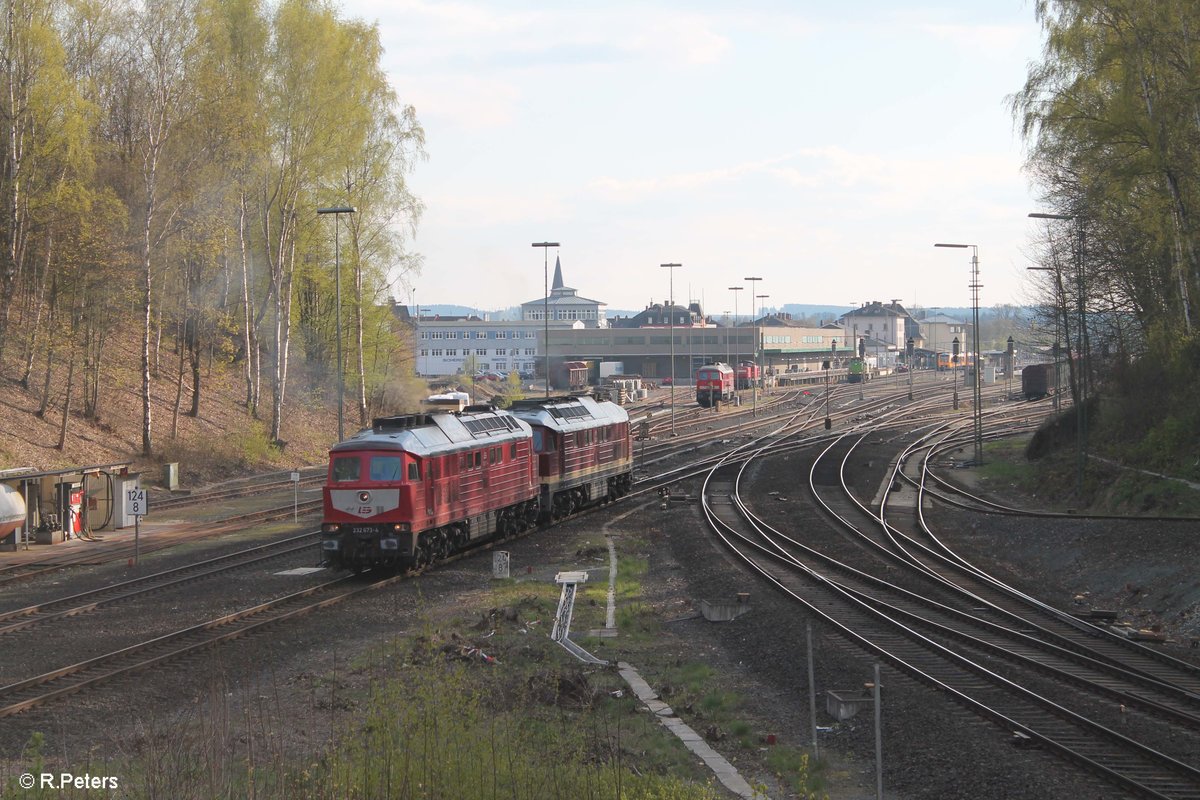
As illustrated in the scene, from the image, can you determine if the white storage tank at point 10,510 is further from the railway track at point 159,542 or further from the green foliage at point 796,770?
the green foliage at point 796,770

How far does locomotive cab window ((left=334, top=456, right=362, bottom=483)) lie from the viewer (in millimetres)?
24297

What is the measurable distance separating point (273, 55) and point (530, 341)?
4290 inches

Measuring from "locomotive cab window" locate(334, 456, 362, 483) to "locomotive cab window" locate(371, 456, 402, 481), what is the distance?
35 cm

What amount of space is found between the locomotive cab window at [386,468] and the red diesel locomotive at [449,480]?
0.02 meters

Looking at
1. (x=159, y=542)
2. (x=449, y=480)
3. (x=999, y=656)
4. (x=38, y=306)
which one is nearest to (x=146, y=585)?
(x=159, y=542)

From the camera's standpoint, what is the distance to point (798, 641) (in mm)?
18016

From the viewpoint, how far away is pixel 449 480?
26234mm

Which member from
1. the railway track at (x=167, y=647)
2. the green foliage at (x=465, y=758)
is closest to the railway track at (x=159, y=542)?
the railway track at (x=167, y=647)

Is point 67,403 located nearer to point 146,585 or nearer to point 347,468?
point 146,585

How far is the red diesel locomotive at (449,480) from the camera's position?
24016 mm

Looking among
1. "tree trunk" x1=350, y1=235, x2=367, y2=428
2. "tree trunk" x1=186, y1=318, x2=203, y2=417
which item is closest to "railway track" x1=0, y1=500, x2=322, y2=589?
"tree trunk" x1=186, y1=318, x2=203, y2=417

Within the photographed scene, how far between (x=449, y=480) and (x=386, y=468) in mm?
2414

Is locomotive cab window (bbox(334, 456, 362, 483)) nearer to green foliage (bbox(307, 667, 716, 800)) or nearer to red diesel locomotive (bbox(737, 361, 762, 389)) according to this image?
green foliage (bbox(307, 667, 716, 800))

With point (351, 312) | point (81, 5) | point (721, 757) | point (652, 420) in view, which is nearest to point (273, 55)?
point (81, 5)
